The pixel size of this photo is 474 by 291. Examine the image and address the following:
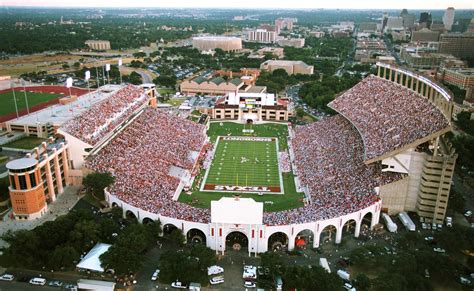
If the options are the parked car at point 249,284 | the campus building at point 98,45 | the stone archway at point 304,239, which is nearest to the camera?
the parked car at point 249,284

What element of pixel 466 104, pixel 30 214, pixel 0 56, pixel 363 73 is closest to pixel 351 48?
pixel 363 73

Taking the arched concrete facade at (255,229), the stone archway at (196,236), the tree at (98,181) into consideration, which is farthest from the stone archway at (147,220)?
the tree at (98,181)

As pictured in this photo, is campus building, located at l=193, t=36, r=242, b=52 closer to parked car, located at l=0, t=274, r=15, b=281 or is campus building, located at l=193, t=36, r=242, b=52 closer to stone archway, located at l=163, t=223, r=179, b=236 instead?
stone archway, located at l=163, t=223, r=179, b=236

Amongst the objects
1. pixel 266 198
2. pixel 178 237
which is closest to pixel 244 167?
pixel 266 198

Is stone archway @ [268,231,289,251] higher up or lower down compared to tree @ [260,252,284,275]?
lower down

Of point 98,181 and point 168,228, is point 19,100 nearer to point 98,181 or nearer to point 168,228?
point 98,181

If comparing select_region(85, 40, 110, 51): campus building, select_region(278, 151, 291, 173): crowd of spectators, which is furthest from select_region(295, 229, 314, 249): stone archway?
select_region(85, 40, 110, 51): campus building

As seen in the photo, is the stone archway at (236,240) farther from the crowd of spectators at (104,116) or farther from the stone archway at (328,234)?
the crowd of spectators at (104,116)
